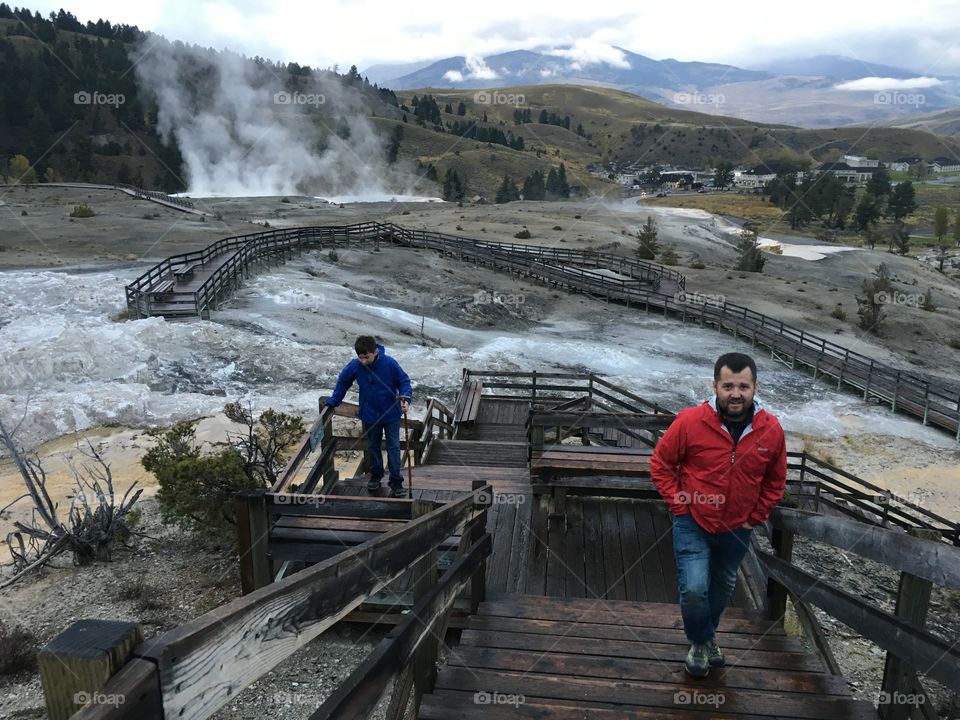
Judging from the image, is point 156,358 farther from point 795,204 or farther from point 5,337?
point 795,204

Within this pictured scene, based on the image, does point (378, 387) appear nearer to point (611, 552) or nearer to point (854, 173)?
point (611, 552)

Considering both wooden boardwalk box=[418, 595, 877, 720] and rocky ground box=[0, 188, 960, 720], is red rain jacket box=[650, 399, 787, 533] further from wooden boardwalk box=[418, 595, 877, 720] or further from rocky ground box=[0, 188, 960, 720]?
rocky ground box=[0, 188, 960, 720]

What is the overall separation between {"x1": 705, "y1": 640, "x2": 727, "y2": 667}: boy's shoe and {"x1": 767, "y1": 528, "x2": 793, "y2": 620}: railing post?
0.78 meters

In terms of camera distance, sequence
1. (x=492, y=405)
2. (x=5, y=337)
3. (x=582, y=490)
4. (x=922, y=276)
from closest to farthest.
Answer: (x=582, y=490) < (x=492, y=405) < (x=5, y=337) < (x=922, y=276)

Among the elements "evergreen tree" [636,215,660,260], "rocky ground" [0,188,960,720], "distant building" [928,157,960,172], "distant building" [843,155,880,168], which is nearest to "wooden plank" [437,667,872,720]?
"rocky ground" [0,188,960,720]

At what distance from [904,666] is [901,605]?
0.94 feet

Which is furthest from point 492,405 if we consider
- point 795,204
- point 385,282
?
point 795,204

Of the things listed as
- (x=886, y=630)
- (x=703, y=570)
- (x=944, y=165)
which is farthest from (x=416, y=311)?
(x=944, y=165)

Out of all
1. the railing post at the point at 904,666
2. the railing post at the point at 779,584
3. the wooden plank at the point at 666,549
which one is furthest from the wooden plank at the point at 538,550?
the railing post at the point at 904,666

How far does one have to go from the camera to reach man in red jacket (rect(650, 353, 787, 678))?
3459 mm

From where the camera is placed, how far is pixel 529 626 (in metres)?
4.03

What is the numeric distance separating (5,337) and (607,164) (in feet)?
488

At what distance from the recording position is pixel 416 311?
93.0ft

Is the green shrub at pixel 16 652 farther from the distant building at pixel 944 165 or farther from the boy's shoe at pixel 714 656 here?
the distant building at pixel 944 165
